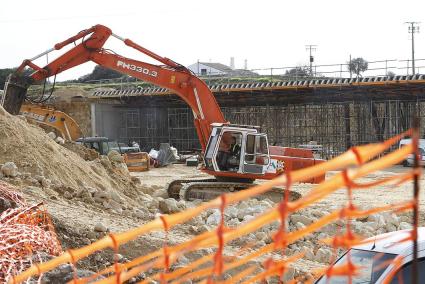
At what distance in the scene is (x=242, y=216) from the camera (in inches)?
501

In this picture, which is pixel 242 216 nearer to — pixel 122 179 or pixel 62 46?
pixel 122 179

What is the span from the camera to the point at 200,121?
16969 mm

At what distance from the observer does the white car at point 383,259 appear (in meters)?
4.93

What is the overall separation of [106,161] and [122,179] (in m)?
0.88

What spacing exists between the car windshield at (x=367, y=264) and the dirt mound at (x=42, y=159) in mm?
7532

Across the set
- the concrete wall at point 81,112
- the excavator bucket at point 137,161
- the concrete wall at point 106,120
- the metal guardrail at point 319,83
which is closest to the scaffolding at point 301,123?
the concrete wall at point 106,120

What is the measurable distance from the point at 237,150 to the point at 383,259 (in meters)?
11.4

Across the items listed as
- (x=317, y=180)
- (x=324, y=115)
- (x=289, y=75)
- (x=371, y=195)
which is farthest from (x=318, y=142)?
(x=317, y=180)

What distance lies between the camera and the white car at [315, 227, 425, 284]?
4934mm

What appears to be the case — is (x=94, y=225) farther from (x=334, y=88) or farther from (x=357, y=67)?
(x=357, y=67)

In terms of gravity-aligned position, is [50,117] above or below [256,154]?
above

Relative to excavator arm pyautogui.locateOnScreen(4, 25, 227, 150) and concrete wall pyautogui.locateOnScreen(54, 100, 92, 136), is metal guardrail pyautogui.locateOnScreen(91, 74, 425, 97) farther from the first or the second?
excavator arm pyautogui.locateOnScreen(4, 25, 227, 150)

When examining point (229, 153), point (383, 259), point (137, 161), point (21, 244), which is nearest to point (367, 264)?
point (383, 259)

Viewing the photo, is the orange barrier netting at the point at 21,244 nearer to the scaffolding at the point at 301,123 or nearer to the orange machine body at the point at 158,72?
the orange machine body at the point at 158,72
